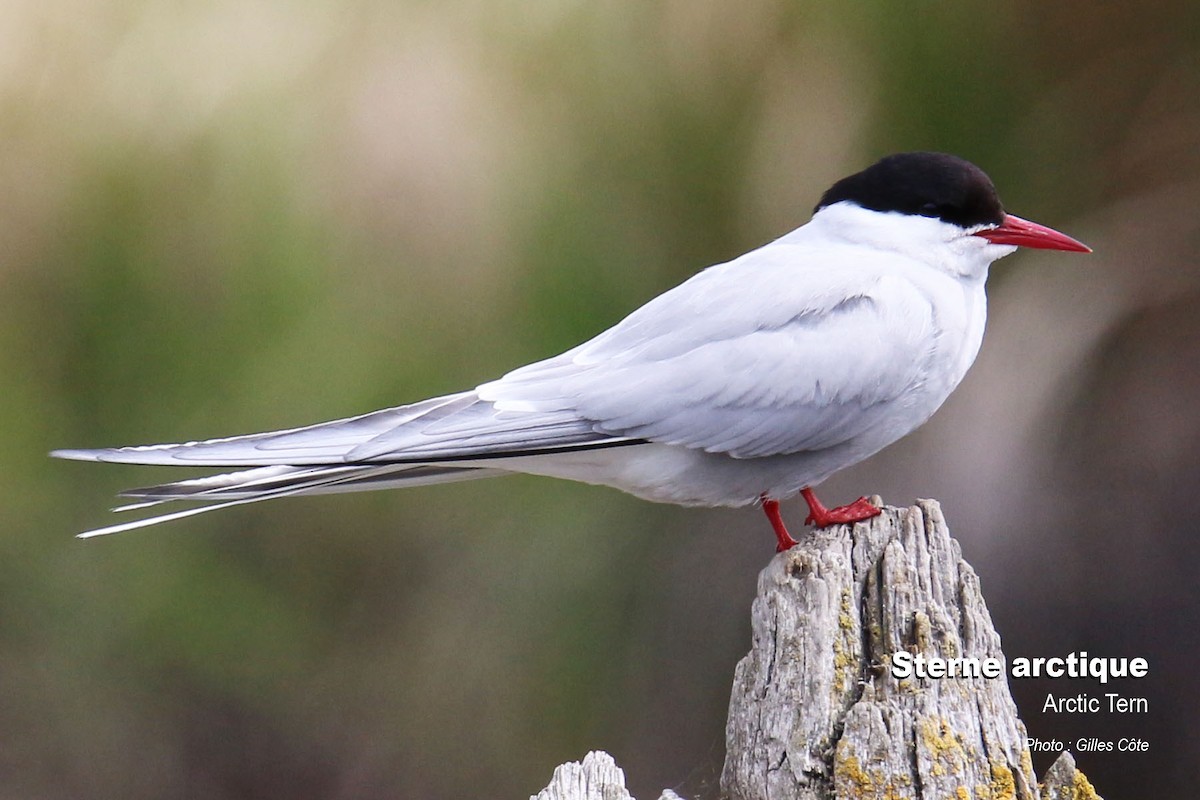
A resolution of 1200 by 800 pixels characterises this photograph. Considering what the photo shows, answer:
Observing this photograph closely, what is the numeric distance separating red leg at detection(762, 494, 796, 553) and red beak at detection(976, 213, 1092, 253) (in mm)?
681

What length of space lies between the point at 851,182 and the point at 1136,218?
1475mm

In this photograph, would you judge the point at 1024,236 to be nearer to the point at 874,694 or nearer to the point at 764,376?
the point at 764,376

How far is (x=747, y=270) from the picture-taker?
8.32ft

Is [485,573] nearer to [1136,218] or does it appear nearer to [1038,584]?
[1038,584]

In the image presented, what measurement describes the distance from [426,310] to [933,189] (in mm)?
1665

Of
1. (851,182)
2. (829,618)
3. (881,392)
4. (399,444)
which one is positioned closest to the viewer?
(829,618)

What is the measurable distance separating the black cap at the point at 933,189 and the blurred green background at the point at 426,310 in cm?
109

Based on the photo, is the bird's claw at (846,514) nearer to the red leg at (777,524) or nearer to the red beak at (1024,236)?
the red leg at (777,524)

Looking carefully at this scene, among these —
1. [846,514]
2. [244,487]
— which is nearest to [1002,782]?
[846,514]

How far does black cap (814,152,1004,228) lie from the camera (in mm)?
2588

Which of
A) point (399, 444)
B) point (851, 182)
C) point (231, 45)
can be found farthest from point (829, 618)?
point (231, 45)

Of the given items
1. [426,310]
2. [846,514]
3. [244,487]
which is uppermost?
[426,310]

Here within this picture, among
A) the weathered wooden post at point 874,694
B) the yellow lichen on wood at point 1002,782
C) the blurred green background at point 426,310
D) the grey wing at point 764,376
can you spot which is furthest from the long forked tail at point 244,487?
the blurred green background at point 426,310

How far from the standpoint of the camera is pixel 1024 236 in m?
2.60
